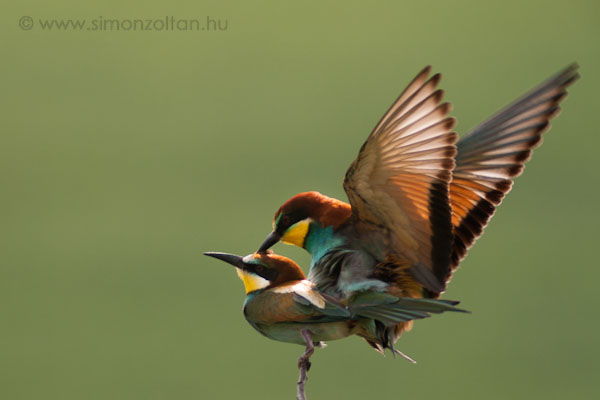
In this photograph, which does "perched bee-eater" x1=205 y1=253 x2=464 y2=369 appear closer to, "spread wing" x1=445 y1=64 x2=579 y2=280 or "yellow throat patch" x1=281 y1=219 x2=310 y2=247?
"yellow throat patch" x1=281 y1=219 x2=310 y2=247

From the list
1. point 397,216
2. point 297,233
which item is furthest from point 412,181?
point 297,233

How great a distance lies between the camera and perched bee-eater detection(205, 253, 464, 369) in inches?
37.6

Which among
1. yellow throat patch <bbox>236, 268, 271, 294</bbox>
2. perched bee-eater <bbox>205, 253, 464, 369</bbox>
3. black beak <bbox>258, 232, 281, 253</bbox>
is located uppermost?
black beak <bbox>258, 232, 281, 253</bbox>

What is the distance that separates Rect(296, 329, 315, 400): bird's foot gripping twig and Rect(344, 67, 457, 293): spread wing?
0.48 feet

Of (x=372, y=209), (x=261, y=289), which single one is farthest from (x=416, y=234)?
(x=261, y=289)

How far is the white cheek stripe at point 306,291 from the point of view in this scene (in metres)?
0.98

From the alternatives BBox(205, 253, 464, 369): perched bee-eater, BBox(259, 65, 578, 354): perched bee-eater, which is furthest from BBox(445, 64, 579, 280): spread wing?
BBox(205, 253, 464, 369): perched bee-eater

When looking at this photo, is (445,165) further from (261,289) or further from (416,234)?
(261,289)

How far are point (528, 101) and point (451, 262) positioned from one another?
0.26m

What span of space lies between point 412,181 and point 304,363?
0.25 m

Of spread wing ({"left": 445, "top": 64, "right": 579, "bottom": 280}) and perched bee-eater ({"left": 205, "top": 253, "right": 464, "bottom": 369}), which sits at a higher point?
spread wing ({"left": 445, "top": 64, "right": 579, "bottom": 280})

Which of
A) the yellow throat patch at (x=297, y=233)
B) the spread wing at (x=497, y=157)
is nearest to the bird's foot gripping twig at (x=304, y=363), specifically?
the yellow throat patch at (x=297, y=233)

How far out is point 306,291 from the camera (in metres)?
1.01

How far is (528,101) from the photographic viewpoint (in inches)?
45.3
